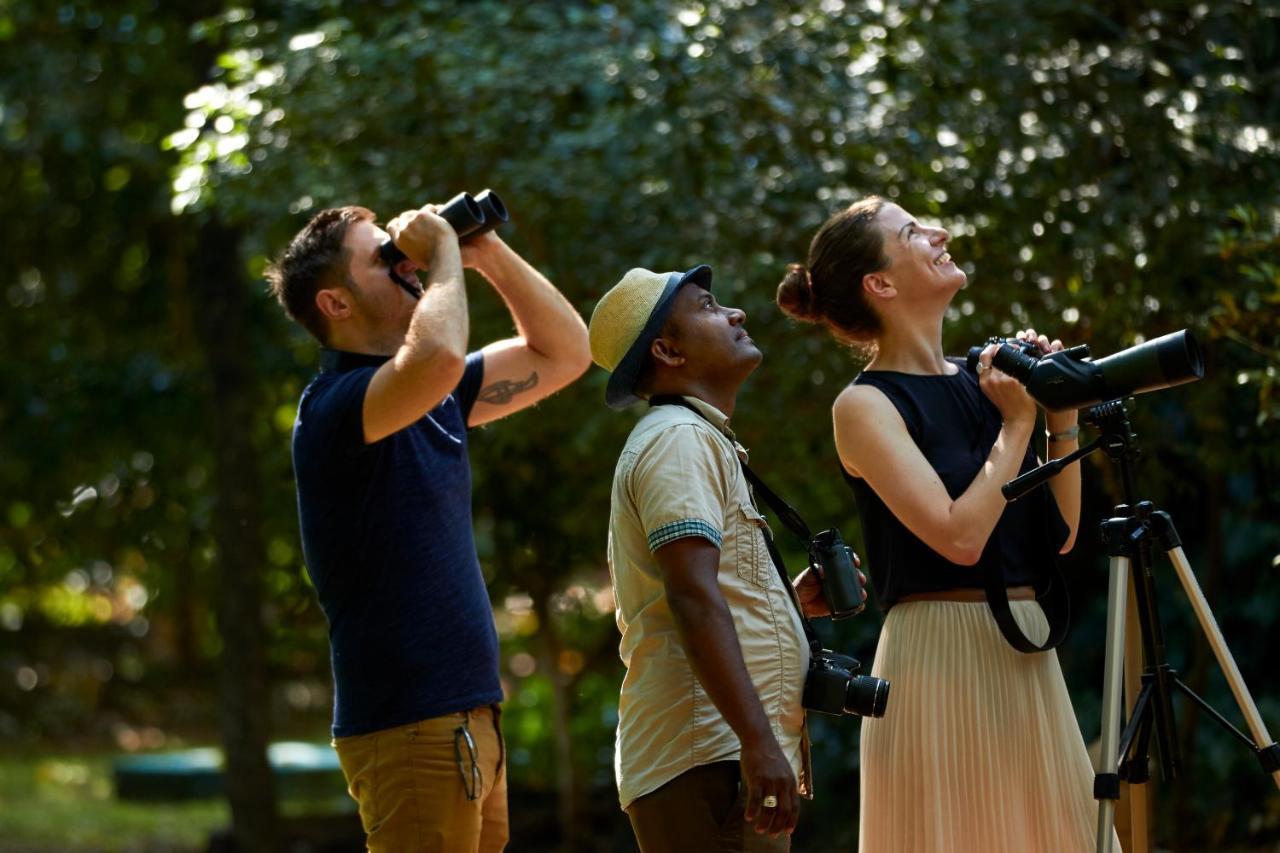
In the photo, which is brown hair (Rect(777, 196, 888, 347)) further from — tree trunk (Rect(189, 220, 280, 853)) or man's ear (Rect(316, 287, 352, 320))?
tree trunk (Rect(189, 220, 280, 853))

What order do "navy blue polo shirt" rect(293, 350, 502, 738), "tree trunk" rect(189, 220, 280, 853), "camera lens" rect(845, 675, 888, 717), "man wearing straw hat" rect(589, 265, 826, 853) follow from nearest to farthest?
"man wearing straw hat" rect(589, 265, 826, 853) → "camera lens" rect(845, 675, 888, 717) → "navy blue polo shirt" rect(293, 350, 502, 738) → "tree trunk" rect(189, 220, 280, 853)

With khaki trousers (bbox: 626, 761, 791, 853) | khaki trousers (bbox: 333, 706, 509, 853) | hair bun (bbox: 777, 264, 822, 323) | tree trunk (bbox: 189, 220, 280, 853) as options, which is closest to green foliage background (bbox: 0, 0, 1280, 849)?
tree trunk (bbox: 189, 220, 280, 853)

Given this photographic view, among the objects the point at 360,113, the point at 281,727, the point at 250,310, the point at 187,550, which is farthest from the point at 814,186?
the point at 281,727

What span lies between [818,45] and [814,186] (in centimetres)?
52

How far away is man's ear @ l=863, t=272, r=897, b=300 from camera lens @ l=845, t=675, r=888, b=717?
79 cm

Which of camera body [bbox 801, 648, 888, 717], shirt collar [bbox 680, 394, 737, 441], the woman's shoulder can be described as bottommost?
camera body [bbox 801, 648, 888, 717]

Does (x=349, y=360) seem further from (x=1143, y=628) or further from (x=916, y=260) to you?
(x=1143, y=628)

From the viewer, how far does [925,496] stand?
2.93 m

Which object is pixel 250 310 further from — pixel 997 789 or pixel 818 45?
pixel 997 789

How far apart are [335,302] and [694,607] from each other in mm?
1232

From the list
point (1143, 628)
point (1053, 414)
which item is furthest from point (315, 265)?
point (1143, 628)

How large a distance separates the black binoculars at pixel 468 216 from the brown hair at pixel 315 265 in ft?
0.32

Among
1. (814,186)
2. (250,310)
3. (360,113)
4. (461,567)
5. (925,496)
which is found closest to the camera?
(925,496)

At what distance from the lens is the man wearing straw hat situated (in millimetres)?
2633
